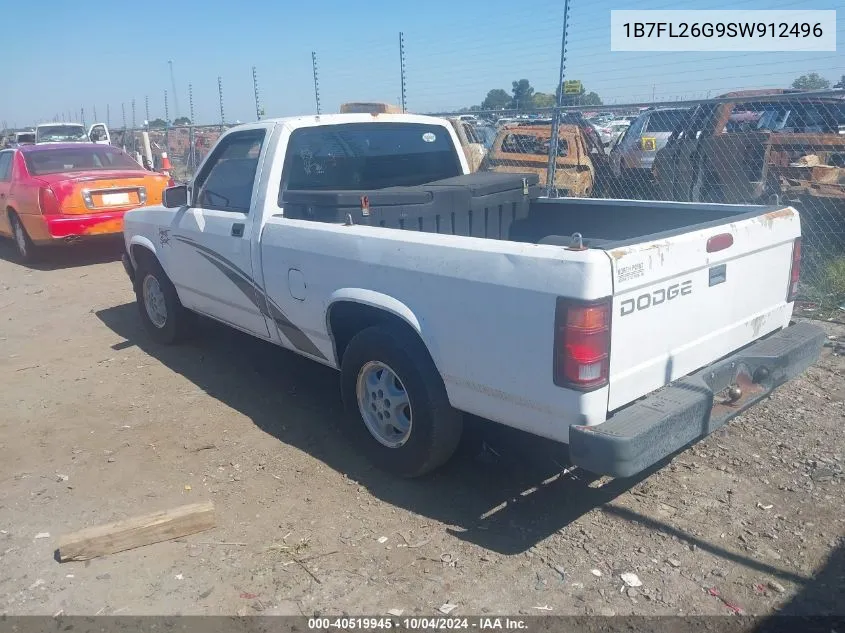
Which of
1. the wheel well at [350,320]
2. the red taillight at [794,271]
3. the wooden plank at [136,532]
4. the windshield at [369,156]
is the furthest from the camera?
the windshield at [369,156]

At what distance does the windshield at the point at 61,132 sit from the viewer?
24.5 meters

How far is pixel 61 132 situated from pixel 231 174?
938 inches

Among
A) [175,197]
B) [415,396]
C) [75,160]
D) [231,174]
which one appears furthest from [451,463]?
[75,160]

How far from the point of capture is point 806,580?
297cm

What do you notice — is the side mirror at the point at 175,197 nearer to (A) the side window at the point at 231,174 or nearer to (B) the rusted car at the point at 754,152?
(A) the side window at the point at 231,174

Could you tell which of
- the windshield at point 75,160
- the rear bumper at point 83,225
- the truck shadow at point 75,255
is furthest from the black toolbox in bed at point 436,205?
the windshield at point 75,160

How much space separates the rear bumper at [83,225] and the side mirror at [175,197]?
4.80 meters

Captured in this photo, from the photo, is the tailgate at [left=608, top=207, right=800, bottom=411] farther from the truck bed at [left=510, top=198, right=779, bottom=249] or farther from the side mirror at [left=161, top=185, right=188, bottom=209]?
the side mirror at [left=161, top=185, right=188, bottom=209]

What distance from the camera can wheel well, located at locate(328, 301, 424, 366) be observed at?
12.2ft

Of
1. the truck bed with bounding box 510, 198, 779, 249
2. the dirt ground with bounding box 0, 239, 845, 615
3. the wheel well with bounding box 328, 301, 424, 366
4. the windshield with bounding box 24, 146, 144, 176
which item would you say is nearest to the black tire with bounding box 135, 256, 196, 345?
the dirt ground with bounding box 0, 239, 845, 615

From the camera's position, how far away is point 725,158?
881cm

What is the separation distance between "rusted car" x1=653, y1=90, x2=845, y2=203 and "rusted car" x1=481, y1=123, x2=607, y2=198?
1480 millimetres

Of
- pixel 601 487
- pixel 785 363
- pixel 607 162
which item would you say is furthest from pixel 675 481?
pixel 607 162

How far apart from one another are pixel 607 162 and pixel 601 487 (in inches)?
328
